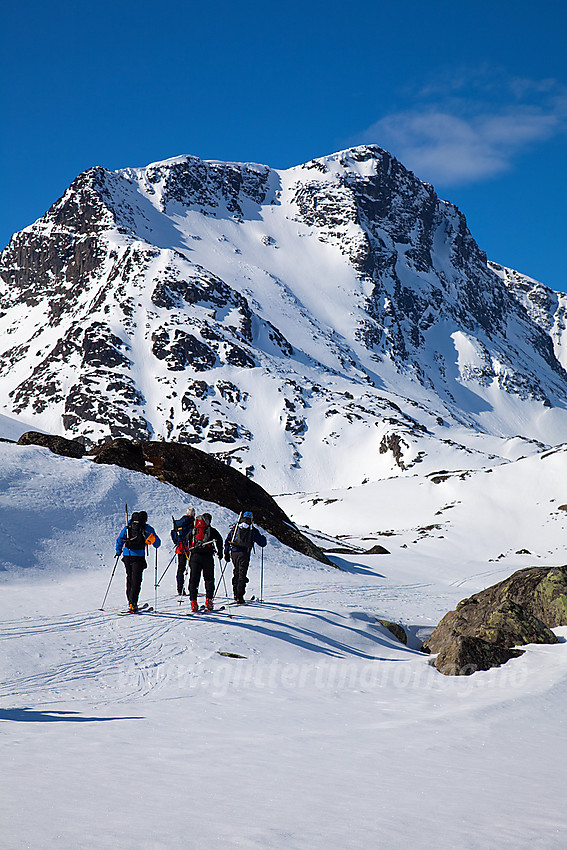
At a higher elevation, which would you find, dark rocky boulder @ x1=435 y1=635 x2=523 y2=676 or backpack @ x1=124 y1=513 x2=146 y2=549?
backpack @ x1=124 y1=513 x2=146 y2=549

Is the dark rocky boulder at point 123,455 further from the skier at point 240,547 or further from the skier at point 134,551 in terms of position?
the skier at point 134,551

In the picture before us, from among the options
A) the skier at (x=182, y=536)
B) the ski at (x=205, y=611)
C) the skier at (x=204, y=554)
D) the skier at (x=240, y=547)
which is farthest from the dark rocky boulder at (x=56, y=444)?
the ski at (x=205, y=611)

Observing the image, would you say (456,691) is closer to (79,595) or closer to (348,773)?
(348,773)

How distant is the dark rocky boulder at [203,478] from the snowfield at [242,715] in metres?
4.15

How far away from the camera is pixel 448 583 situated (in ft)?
94.4

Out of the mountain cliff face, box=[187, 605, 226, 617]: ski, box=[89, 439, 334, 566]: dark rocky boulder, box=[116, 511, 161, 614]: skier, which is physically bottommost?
box=[187, 605, 226, 617]: ski

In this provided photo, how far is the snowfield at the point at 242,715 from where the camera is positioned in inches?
162

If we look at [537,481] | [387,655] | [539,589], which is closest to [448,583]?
[539,589]

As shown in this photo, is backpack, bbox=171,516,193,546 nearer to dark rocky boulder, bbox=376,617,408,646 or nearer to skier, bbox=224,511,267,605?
skier, bbox=224,511,267,605

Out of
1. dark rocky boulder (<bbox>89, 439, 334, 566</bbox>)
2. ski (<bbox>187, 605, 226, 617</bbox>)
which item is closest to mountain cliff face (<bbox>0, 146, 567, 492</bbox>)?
dark rocky boulder (<bbox>89, 439, 334, 566</bbox>)

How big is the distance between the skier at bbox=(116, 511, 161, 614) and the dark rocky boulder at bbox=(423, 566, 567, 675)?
6280mm

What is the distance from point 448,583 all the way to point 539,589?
13.2 meters

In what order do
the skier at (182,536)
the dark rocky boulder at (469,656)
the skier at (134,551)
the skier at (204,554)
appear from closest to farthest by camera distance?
the dark rocky boulder at (469,656) → the skier at (134,551) → the skier at (204,554) → the skier at (182,536)

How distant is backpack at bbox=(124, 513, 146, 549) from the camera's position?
43.8 feet
